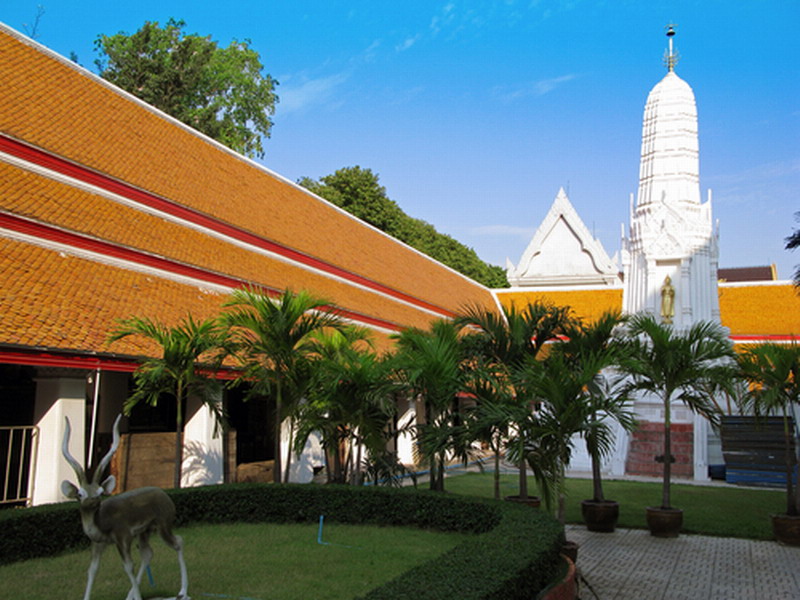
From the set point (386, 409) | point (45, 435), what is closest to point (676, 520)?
point (386, 409)

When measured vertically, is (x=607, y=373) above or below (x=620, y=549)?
above

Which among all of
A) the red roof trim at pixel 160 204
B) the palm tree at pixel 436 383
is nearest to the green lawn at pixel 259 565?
the palm tree at pixel 436 383

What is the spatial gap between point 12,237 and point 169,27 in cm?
2747

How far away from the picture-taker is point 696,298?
945 inches

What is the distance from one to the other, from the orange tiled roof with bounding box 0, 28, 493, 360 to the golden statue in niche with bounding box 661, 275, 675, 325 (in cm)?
797

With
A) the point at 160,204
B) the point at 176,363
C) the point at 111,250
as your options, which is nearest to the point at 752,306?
the point at 160,204

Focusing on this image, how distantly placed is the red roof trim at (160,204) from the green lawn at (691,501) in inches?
280

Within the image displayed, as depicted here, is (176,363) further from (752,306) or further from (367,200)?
(367,200)

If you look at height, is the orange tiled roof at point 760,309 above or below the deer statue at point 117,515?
above

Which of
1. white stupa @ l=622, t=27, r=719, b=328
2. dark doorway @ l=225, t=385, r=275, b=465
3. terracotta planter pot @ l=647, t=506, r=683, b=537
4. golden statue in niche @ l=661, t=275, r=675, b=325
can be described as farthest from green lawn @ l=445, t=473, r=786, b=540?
white stupa @ l=622, t=27, r=719, b=328

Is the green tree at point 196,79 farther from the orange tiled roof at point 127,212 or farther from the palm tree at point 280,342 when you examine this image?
the palm tree at point 280,342

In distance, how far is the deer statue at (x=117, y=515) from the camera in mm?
5559

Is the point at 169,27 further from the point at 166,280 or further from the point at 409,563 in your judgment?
the point at 409,563

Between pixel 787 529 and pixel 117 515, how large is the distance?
961 cm
